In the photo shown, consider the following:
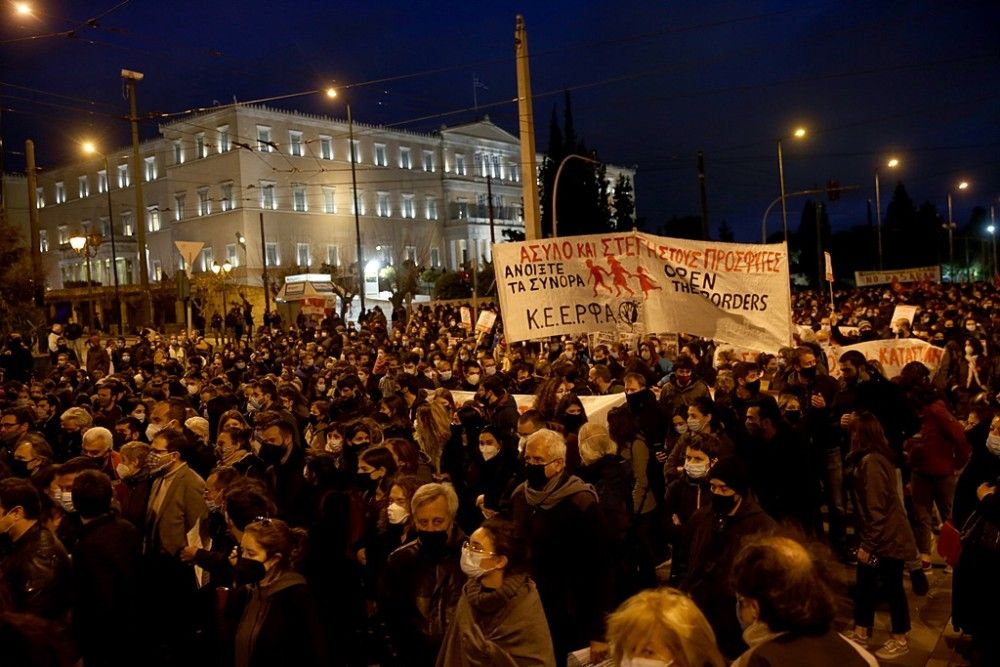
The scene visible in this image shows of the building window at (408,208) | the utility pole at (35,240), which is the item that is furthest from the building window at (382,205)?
the utility pole at (35,240)

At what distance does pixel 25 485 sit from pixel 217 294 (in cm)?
4446

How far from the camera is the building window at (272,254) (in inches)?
2283

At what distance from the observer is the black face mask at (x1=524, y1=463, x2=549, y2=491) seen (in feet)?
15.5

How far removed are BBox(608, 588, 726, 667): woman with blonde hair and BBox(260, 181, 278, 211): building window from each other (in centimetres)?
5727

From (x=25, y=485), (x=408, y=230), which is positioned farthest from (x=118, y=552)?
(x=408, y=230)

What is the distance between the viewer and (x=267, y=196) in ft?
189

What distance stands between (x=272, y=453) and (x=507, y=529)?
3.23 m

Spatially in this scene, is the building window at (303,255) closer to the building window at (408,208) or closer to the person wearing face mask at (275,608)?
the building window at (408,208)

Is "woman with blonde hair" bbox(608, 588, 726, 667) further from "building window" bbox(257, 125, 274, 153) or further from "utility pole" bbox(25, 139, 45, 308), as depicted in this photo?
"building window" bbox(257, 125, 274, 153)

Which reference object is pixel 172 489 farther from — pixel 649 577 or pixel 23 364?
pixel 23 364

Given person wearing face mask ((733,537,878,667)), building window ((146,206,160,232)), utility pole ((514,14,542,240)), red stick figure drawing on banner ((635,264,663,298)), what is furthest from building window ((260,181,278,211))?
person wearing face mask ((733,537,878,667))

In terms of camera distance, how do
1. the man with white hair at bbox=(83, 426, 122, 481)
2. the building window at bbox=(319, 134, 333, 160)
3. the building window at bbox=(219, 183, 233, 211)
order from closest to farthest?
the man with white hair at bbox=(83, 426, 122, 481)
the building window at bbox=(219, 183, 233, 211)
the building window at bbox=(319, 134, 333, 160)

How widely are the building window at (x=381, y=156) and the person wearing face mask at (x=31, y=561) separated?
61.9 m

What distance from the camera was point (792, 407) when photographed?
24.2ft
